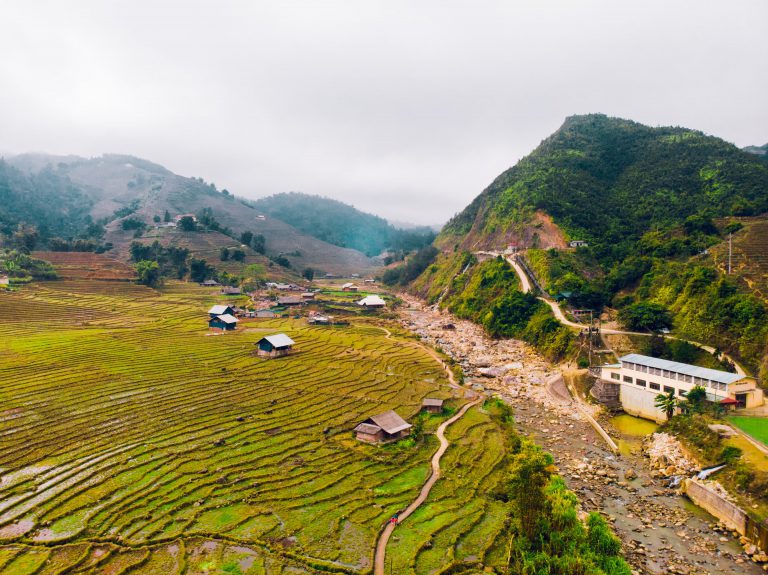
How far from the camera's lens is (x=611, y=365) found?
1491 inches

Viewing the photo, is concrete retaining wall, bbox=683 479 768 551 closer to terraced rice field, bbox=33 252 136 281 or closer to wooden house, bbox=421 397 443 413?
wooden house, bbox=421 397 443 413

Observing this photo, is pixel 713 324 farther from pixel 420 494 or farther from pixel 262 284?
pixel 262 284

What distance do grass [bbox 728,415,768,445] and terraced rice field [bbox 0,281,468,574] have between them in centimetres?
1483

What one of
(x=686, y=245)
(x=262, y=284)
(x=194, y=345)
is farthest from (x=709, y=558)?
Answer: (x=262, y=284)

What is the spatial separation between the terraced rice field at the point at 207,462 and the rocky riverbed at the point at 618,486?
483 cm

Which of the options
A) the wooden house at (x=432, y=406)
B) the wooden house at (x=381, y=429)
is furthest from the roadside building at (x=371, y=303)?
the wooden house at (x=381, y=429)

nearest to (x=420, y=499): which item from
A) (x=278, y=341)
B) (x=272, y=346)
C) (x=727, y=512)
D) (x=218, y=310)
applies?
(x=727, y=512)

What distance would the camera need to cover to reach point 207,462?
23.7 meters

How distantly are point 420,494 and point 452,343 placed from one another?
3786cm

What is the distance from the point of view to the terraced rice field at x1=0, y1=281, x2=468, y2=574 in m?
17.2

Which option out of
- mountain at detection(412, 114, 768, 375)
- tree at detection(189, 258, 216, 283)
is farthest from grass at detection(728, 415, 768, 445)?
tree at detection(189, 258, 216, 283)

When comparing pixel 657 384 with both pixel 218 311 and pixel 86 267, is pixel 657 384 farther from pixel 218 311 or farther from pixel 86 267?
pixel 86 267

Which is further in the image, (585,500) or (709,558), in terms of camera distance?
(585,500)

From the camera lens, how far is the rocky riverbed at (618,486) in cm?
1873
